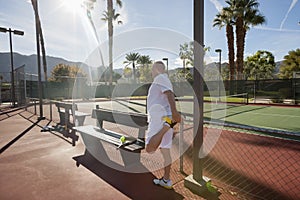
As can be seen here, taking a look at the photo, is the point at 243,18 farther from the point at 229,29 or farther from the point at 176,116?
the point at 176,116

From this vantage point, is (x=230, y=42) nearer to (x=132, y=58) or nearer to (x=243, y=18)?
(x=243, y=18)

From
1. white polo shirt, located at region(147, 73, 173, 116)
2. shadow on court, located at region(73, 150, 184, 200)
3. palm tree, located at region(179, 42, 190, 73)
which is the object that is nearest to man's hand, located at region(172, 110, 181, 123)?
white polo shirt, located at region(147, 73, 173, 116)

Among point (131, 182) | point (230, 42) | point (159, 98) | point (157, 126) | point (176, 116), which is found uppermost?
point (230, 42)

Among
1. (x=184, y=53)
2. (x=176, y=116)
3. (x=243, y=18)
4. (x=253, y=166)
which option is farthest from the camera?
(x=184, y=53)

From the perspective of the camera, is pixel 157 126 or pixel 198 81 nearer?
pixel 157 126

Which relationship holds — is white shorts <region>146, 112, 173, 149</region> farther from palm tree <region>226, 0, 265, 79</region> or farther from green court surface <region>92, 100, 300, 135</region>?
palm tree <region>226, 0, 265, 79</region>

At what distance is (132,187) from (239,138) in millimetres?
4018

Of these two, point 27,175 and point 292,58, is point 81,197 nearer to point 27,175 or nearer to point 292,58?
point 27,175

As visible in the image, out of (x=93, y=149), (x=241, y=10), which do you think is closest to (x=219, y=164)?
(x=93, y=149)

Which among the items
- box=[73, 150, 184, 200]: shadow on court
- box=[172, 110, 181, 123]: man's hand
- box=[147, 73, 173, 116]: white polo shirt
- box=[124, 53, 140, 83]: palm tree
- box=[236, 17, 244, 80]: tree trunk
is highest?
box=[124, 53, 140, 83]: palm tree

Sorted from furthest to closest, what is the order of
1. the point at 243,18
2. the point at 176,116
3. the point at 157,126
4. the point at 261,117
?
the point at 243,18, the point at 261,117, the point at 157,126, the point at 176,116

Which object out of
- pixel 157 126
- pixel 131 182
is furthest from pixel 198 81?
pixel 131 182

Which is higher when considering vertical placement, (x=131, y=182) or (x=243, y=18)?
(x=243, y=18)

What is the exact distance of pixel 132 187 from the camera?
10.7 ft
